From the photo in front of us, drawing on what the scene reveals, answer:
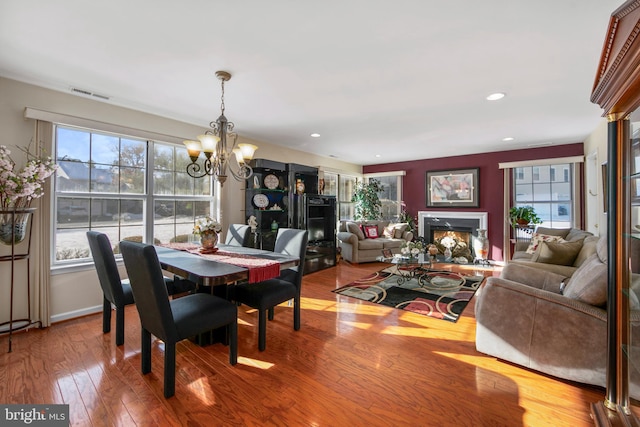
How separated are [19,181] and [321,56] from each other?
8.88 feet

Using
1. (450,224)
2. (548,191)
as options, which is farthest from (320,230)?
(548,191)

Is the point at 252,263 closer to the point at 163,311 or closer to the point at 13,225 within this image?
the point at 163,311

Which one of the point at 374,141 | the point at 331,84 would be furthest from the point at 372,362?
the point at 374,141

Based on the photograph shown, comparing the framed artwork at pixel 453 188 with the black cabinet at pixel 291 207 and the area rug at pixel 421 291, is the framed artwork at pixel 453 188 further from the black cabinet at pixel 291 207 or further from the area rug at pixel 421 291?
the black cabinet at pixel 291 207

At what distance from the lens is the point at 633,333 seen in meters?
1.39

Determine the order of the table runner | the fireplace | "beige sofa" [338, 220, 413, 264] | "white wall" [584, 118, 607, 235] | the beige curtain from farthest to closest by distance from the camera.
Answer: the fireplace, "beige sofa" [338, 220, 413, 264], "white wall" [584, 118, 607, 235], the beige curtain, the table runner

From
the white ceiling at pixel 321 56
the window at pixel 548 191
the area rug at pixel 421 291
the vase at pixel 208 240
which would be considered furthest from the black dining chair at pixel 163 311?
the window at pixel 548 191

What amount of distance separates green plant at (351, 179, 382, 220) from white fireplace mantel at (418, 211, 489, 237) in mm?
1022

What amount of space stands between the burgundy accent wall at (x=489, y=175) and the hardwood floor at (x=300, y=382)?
3.78 metres

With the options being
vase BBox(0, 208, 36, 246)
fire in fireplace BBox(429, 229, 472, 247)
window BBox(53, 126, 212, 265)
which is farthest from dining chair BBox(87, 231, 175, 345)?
fire in fireplace BBox(429, 229, 472, 247)

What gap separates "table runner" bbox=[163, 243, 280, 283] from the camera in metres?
2.09

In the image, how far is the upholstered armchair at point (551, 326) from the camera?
181cm

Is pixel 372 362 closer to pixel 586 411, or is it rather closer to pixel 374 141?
pixel 586 411

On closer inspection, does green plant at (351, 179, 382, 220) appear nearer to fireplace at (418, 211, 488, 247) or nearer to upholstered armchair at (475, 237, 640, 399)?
fireplace at (418, 211, 488, 247)
